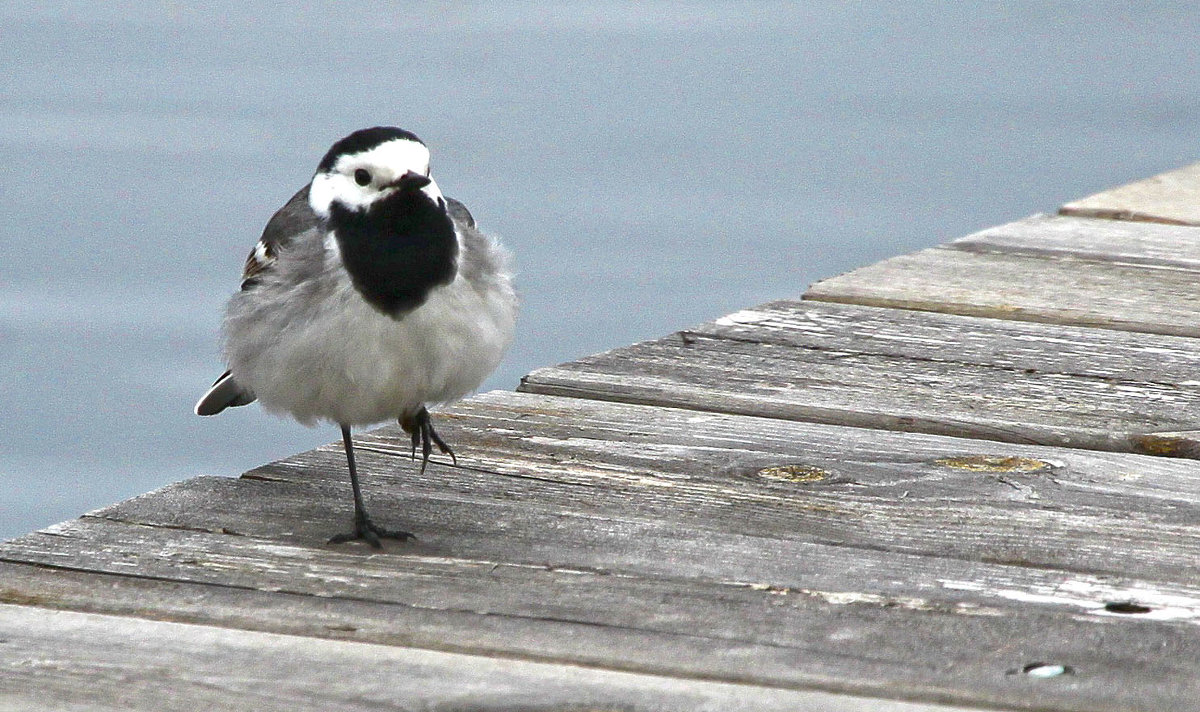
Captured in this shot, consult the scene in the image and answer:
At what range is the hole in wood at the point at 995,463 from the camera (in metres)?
3.58

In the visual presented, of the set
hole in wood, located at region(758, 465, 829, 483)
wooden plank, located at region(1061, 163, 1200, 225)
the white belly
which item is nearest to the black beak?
the white belly

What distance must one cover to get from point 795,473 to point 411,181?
0.86 metres

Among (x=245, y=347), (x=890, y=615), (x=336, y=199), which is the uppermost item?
(x=336, y=199)

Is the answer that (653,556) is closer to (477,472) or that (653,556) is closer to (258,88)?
(477,472)

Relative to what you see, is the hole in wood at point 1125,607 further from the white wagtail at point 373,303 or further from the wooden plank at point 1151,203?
the wooden plank at point 1151,203

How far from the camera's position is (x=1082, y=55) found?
13.2m

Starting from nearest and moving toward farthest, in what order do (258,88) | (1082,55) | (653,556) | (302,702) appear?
1. (302,702)
2. (653,556)
3. (258,88)
4. (1082,55)

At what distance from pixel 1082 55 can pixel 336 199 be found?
10.4m

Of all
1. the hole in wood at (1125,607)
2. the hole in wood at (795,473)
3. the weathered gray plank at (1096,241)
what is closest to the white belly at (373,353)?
the hole in wood at (795,473)

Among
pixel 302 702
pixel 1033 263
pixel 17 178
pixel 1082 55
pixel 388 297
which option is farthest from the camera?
pixel 1082 55

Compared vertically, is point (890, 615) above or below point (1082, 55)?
below

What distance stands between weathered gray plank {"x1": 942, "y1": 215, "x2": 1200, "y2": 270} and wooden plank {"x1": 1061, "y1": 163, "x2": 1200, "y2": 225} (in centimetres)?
9

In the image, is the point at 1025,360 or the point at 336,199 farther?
the point at 1025,360

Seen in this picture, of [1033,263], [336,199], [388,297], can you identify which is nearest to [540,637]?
[388,297]
